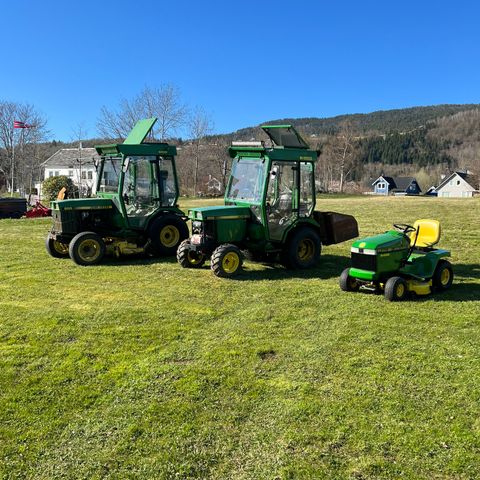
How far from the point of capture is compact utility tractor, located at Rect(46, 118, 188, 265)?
11.0 m

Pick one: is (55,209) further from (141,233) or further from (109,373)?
(109,373)

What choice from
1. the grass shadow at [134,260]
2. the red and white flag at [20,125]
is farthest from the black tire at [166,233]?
the red and white flag at [20,125]

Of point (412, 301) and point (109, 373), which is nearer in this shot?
point (109, 373)

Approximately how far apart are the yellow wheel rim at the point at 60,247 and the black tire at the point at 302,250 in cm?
510

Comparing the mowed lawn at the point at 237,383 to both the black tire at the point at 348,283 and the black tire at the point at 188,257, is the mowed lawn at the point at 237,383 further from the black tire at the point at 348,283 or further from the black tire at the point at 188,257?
the black tire at the point at 188,257

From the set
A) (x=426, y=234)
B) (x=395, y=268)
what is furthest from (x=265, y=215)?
(x=426, y=234)

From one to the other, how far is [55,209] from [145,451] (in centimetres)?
815

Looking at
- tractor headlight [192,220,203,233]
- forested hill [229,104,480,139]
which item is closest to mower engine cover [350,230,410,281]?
tractor headlight [192,220,203,233]

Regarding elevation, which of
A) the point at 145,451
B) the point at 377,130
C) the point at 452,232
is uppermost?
the point at 377,130

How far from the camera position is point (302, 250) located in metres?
10.4

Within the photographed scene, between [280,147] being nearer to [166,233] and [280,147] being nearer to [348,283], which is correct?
[348,283]

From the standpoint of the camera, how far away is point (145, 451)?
3.76 meters

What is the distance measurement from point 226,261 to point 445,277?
3.73m

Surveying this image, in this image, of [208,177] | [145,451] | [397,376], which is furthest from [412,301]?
[208,177]
